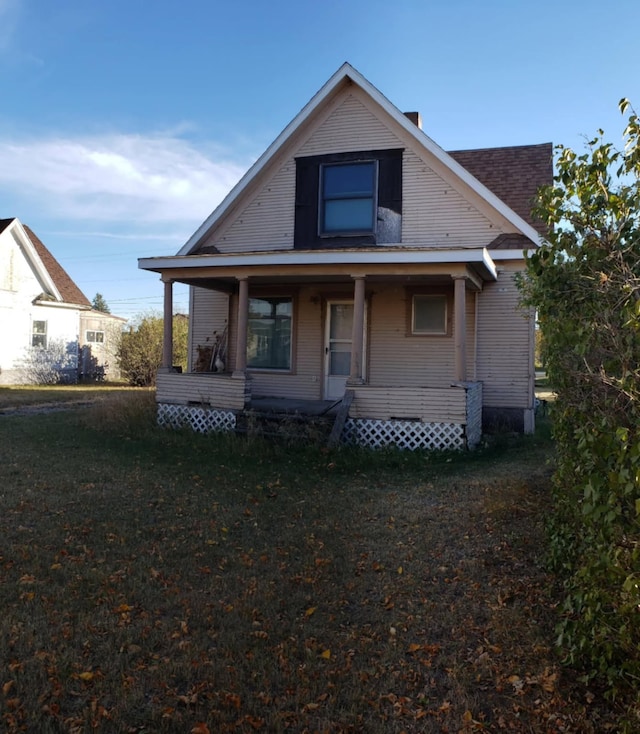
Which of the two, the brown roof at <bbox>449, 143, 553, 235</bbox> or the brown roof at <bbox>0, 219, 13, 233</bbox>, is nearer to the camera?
the brown roof at <bbox>449, 143, 553, 235</bbox>

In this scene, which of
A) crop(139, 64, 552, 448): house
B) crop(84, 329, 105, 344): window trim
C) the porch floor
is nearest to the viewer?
crop(139, 64, 552, 448): house

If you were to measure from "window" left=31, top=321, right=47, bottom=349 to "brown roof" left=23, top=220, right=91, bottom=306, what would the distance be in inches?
57.0

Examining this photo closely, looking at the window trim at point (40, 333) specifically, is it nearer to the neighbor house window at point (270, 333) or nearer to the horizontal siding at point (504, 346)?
the neighbor house window at point (270, 333)

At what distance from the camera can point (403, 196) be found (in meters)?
12.3

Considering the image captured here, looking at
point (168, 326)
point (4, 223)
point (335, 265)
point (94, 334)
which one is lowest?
point (168, 326)

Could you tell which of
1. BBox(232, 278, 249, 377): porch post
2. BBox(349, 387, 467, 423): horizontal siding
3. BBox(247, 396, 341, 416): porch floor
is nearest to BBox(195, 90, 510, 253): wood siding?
BBox(232, 278, 249, 377): porch post

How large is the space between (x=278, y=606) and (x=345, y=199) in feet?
32.5

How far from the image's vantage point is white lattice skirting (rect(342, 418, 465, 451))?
394 inches

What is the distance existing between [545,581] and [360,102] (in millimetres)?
10855

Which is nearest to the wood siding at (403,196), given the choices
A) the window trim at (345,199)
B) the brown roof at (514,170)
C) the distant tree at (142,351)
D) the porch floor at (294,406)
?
the window trim at (345,199)

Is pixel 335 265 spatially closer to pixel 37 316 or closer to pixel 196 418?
pixel 196 418

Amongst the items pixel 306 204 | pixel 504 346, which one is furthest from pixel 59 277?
pixel 504 346

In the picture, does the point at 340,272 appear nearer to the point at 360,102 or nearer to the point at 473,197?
the point at 473,197

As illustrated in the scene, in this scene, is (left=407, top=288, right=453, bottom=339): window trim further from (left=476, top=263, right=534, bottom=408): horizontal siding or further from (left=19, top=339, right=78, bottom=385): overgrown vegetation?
(left=19, top=339, right=78, bottom=385): overgrown vegetation
